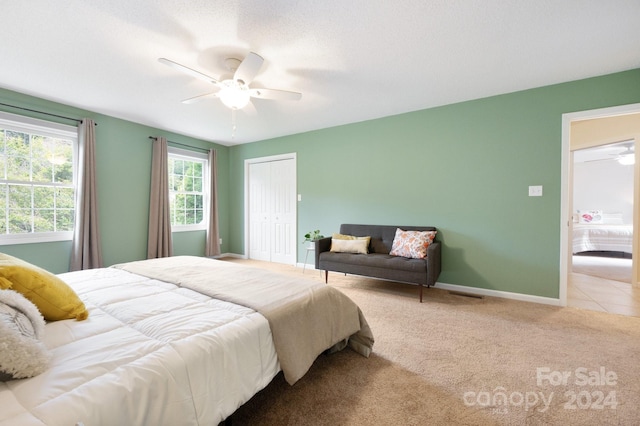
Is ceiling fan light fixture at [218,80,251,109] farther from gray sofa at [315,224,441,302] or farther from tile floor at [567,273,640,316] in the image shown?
tile floor at [567,273,640,316]

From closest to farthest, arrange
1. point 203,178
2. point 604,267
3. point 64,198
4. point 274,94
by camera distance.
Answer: point 274,94
point 64,198
point 604,267
point 203,178

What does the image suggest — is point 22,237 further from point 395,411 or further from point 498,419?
point 498,419

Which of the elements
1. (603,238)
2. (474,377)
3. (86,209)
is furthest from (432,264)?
(603,238)

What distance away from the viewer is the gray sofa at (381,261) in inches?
121

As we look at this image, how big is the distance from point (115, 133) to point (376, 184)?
156 inches

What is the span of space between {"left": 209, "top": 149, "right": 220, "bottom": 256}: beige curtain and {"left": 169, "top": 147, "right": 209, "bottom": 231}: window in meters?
0.12

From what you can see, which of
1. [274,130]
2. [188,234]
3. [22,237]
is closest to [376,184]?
[274,130]

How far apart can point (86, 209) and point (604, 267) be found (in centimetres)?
830

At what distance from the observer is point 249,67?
2.15m

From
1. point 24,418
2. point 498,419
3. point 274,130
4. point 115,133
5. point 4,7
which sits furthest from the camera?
point 274,130

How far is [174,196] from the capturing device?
4.99 meters

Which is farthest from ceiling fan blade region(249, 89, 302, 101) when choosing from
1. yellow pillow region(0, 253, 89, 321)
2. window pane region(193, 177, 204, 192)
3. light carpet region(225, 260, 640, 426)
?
window pane region(193, 177, 204, 192)

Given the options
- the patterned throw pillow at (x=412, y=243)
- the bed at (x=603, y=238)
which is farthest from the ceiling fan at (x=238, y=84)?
the bed at (x=603, y=238)

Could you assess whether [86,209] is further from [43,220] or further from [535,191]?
[535,191]
